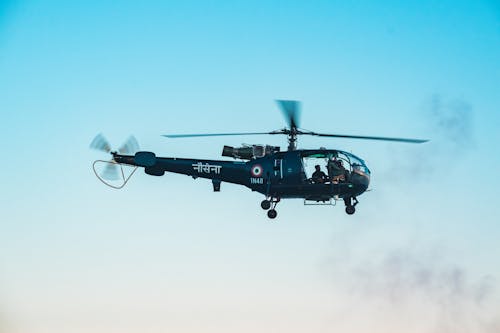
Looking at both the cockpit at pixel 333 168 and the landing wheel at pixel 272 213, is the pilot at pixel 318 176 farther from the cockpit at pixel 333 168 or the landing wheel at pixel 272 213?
the landing wheel at pixel 272 213

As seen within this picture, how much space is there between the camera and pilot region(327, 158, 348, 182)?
43.1m

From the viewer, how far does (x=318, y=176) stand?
1699 inches

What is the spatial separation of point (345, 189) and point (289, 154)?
4062 mm

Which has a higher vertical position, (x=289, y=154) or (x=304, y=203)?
(x=289, y=154)

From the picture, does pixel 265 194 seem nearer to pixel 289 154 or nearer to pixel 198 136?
pixel 289 154

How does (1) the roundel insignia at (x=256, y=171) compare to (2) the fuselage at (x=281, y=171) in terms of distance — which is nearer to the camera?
(2) the fuselage at (x=281, y=171)

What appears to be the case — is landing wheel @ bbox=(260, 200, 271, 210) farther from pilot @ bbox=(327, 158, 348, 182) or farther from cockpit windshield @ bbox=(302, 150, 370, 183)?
pilot @ bbox=(327, 158, 348, 182)

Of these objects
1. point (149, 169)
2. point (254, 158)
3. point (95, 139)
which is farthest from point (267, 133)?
point (95, 139)

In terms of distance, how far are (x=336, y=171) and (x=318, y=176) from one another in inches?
44.1

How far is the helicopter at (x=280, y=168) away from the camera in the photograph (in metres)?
43.1

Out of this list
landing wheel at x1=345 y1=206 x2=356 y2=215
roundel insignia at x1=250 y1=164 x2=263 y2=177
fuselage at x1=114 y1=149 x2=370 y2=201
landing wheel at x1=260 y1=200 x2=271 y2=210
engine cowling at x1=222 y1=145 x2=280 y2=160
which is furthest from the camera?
engine cowling at x1=222 y1=145 x2=280 y2=160

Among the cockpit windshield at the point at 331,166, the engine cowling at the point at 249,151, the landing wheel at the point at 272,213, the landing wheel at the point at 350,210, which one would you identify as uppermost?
the engine cowling at the point at 249,151

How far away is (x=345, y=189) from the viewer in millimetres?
43094

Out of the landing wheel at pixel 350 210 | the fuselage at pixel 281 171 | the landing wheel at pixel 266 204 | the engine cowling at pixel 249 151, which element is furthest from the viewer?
the engine cowling at pixel 249 151
